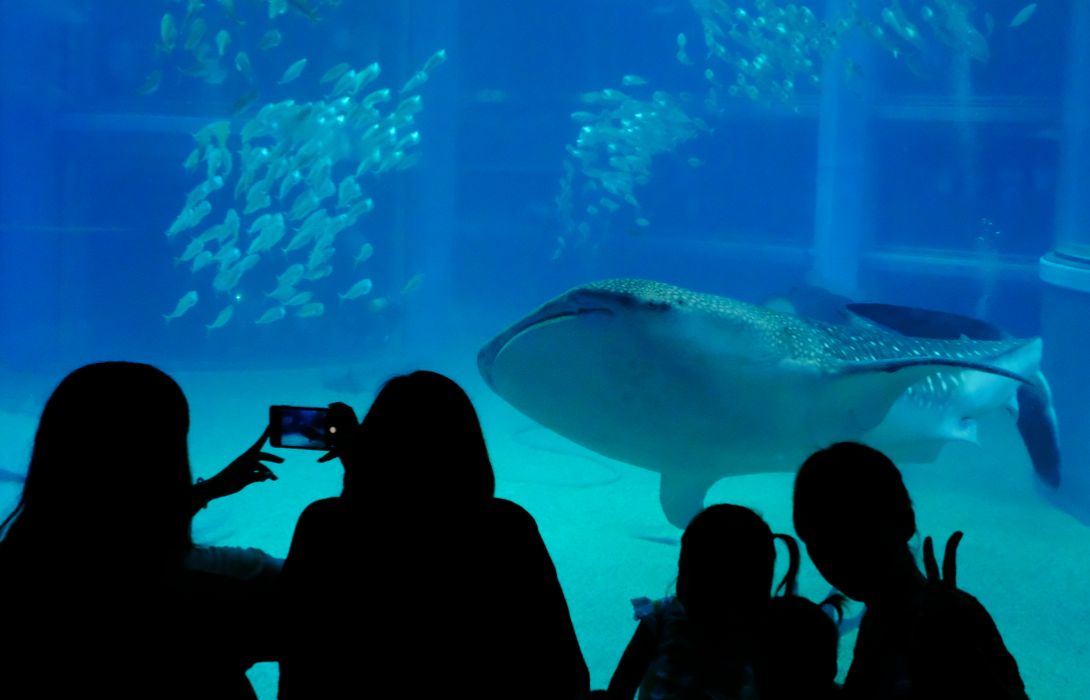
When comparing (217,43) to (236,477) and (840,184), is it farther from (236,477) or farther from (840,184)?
(236,477)

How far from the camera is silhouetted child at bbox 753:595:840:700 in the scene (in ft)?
4.03

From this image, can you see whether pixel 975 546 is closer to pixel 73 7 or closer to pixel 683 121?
pixel 683 121

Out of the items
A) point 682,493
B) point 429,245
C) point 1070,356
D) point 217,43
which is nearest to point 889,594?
point 682,493

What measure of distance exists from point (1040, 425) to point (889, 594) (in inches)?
161

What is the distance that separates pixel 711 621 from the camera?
4.10ft

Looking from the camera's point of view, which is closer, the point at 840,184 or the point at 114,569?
the point at 114,569

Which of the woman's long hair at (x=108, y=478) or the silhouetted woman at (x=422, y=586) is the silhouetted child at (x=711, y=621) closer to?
the silhouetted woman at (x=422, y=586)

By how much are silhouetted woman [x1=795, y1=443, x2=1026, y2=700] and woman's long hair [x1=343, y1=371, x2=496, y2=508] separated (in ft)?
1.86

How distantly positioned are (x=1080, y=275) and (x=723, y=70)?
33601 millimetres

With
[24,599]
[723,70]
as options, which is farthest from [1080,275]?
[723,70]

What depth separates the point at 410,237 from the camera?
14617 millimetres

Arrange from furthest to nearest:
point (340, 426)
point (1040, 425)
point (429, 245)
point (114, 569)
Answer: point (429, 245)
point (1040, 425)
point (340, 426)
point (114, 569)

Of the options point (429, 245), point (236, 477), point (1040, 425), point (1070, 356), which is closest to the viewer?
point (236, 477)

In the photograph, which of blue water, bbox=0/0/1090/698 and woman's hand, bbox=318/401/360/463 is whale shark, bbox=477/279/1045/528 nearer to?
woman's hand, bbox=318/401/360/463
